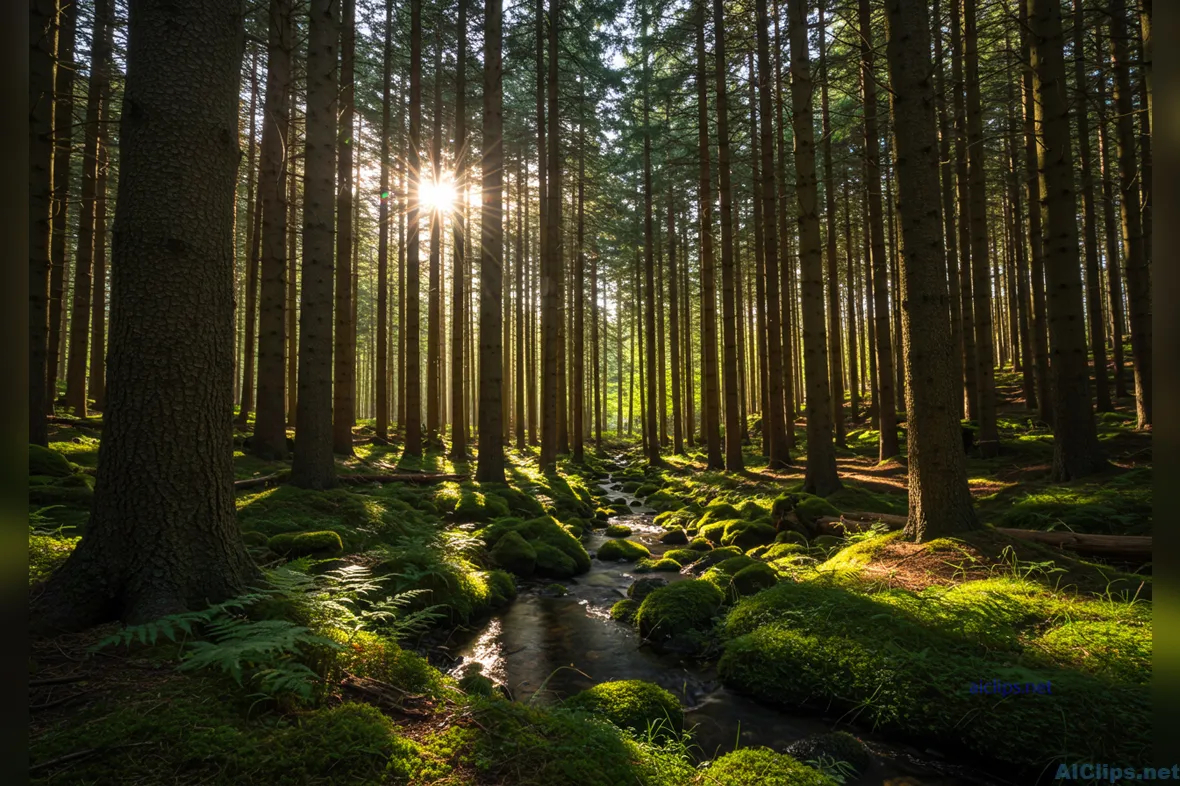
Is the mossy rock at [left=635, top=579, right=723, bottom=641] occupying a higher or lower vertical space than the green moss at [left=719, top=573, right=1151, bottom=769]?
lower

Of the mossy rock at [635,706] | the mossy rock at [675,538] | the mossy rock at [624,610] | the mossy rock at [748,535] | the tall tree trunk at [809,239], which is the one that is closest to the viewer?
the mossy rock at [635,706]

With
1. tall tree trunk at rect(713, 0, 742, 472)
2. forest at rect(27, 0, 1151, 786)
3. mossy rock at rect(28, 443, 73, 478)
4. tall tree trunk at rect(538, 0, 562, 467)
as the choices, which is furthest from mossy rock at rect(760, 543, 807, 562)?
tall tree trunk at rect(538, 0, 562, 467)

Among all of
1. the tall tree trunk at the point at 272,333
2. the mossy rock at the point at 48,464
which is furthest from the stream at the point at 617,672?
the tall tree trunk at the point at 272,333

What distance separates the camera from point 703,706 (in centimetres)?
436

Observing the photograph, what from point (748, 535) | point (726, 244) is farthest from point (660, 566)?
point (726, 244)

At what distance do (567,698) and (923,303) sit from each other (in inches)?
222

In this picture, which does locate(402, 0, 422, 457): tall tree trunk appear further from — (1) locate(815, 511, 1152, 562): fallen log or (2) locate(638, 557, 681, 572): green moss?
(1) locate(815, 511, 1152, 562): fallen log

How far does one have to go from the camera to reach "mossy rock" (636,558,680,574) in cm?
812

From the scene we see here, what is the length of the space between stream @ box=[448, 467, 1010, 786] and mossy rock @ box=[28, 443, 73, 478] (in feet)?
18.8

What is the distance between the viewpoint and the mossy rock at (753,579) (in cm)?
631

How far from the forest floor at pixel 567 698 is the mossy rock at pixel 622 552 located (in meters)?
0.55

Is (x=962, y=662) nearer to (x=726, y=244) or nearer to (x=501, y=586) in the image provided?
(x=501, y=586)

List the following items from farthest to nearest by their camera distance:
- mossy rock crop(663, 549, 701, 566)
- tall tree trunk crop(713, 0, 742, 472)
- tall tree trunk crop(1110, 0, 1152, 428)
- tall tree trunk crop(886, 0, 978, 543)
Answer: tall tree trunk crop(713, 0, 742, 472) → tall tree trunk crop(1110, 0, 1152, 428) → mossy rock crop(663, 549, 701, 566) → tall tree trunk crop(886, 0, 978, 543)

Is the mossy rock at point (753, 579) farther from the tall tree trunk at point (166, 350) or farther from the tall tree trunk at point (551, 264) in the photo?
the tall tree trunk at point (551, 264)
